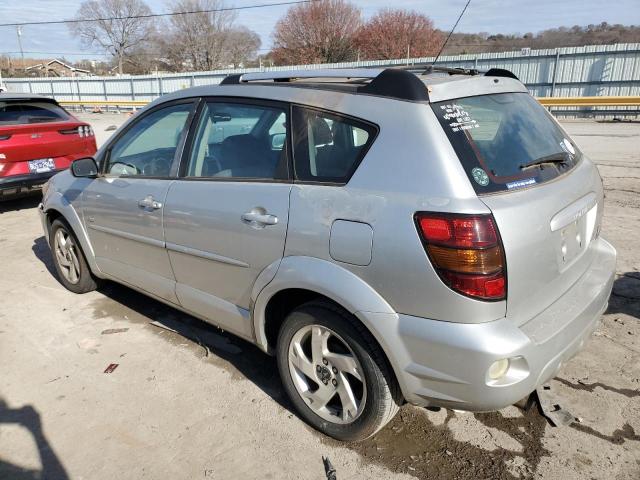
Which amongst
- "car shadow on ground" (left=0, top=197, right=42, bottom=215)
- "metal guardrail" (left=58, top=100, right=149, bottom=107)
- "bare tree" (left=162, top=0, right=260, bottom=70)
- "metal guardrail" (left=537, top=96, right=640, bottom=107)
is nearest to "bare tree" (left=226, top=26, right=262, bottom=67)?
"bare tree" (left=162, top=0, right=260, bottom=70)

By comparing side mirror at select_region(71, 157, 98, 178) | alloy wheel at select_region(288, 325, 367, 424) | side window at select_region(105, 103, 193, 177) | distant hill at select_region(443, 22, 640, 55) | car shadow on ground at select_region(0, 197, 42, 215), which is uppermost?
distant hill at select_region(443, 22, 640, 55)

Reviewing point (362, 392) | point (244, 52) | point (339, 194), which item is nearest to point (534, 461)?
point (362, 392)

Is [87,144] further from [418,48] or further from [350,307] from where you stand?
[418,48]

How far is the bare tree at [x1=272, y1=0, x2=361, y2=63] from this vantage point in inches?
1540

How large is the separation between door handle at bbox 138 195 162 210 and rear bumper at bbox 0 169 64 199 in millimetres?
4438

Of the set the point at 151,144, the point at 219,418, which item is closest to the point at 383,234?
the point at 219,418

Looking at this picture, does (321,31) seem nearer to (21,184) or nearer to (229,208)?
(21,184)

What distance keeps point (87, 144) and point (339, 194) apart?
254 inches

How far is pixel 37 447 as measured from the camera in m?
2.71

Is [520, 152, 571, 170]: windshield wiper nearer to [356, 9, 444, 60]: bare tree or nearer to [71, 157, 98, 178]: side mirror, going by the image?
[71, 157, 98, 178]: side mirror

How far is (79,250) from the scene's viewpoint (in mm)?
4371

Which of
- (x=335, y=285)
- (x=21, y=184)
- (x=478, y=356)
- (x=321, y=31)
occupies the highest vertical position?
(x=321, y=31)

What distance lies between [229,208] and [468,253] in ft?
4.46

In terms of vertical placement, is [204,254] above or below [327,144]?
below
